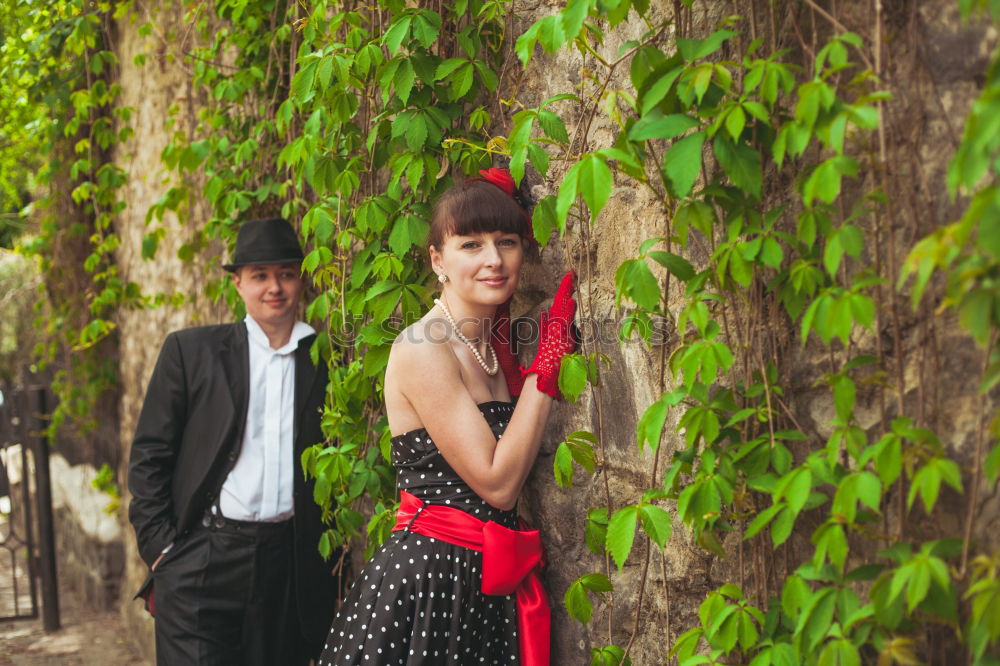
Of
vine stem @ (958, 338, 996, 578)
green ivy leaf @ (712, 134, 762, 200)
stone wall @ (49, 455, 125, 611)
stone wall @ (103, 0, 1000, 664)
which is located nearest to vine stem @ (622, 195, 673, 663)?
stone wall @ (103, 0, 1000, 664)

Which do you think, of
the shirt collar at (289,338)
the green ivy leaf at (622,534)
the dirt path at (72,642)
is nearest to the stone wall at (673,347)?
the green ivy leaf at (622,534)

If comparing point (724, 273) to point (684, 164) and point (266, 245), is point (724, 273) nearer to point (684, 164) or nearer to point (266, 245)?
point (684, 164)

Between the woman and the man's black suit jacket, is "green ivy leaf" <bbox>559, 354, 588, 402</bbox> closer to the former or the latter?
the woman

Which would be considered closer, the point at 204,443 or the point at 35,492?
the point at 204,443

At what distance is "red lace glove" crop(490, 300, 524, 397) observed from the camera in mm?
2369

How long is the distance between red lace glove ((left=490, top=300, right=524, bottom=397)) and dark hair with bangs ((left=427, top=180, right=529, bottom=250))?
281 millimetres

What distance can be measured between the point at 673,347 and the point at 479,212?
0.55 meters

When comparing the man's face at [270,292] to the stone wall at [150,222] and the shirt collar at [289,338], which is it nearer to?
the shirt collar at [289,338]

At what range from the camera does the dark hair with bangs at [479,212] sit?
2.15 metres

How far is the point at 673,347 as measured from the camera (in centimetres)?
197

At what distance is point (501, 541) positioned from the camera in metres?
2.20

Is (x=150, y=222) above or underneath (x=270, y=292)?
above

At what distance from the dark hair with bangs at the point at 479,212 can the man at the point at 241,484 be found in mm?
1193

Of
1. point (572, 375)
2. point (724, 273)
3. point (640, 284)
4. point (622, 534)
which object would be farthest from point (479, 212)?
point (622, 534)
